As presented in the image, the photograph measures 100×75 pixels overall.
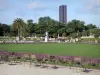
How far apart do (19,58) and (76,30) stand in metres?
90.8

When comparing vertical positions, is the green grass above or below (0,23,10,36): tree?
below

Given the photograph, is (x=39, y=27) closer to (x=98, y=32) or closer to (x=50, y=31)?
(x=50, y=31)

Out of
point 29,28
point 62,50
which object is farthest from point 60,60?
point 29,28

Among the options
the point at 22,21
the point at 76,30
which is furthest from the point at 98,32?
the point at 22,21

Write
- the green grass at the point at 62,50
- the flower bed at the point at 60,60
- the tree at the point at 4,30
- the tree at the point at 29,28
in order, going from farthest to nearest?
the tree at the point at 4,30 → the tree at the point at 29,28 → the green grass at the point at 62,50 → the flower bed at the point at 60,60

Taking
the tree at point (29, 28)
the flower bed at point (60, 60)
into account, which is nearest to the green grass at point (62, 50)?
the flower bed at point (60, 60)

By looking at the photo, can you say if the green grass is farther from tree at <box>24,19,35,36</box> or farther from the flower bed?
tree at <box>24,19,35,36</box>

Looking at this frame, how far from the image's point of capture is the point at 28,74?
35.7 ft

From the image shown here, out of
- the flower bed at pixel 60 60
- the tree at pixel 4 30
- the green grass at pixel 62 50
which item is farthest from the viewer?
the tree at pixel 4 30

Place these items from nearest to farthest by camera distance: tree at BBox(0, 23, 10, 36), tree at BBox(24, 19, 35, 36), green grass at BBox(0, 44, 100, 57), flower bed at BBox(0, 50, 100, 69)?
flower bed at BBox(0, 50, 100, 69), green grass at BBox(0, 44, 100, 57), tree at BBox(24, 19, 35, 36), tree at BBox(0, 23, 10, 36)

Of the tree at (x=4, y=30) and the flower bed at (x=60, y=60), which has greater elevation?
the tree at (x=4, y=30)

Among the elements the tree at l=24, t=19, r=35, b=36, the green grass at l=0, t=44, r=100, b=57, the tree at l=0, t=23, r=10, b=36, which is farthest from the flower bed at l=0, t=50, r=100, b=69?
the tree at l=0, t=23, r=10, b=36

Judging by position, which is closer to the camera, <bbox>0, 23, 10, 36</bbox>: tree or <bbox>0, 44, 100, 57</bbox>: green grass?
<bbox>0, 44, 100, 57</bbox>: green grass

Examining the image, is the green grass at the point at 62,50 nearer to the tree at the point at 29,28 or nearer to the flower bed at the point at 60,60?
the flower bed at the point at 60,60
